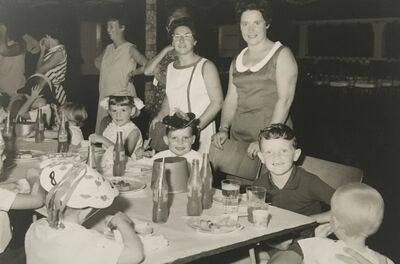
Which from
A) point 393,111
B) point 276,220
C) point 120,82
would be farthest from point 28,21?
point 276,220

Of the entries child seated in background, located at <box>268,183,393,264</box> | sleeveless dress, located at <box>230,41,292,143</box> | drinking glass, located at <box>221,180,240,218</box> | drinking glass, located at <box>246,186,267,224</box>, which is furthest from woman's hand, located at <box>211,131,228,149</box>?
child seated in background, located at <box>268,183,393,264</box>

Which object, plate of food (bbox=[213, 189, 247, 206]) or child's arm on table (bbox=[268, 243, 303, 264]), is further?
plate of food (bbox=[213, 189, 247, 206])

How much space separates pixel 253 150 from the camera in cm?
232

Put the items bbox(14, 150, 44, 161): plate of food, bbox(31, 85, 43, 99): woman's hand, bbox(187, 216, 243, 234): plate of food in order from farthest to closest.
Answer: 1. bbox(31, 85, 43, 99): woman's hand
2. bbox(14, 150, 44, 161): plate of food
3. bbox(187, 216, 243, 234): plate of food

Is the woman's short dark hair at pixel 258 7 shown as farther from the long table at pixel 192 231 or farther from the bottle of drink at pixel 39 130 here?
the bottle of drink at pixel 39 130

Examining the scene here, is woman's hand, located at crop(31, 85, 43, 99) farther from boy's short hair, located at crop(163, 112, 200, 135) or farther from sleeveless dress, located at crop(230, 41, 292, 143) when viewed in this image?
sleeveless dress, located at crop(230, 41, 292, 143)

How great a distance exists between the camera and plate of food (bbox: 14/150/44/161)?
264 centimetres

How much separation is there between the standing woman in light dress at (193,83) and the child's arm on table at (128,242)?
1497 mm

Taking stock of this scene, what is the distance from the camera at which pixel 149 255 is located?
140cm

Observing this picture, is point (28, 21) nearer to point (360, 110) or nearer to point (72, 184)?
point (360, 110)

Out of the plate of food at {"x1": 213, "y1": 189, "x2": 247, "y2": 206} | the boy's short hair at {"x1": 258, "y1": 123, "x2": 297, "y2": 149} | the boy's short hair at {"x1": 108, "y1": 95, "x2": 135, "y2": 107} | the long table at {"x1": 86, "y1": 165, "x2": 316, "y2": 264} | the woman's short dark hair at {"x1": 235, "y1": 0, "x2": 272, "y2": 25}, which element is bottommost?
the long table at {"x1": 86, "y1": 165, "x2": 316, "y2": 264}

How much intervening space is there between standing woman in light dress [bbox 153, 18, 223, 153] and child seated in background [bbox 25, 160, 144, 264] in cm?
156

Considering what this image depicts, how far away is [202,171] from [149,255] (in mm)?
550

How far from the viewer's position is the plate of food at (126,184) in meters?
2.05
